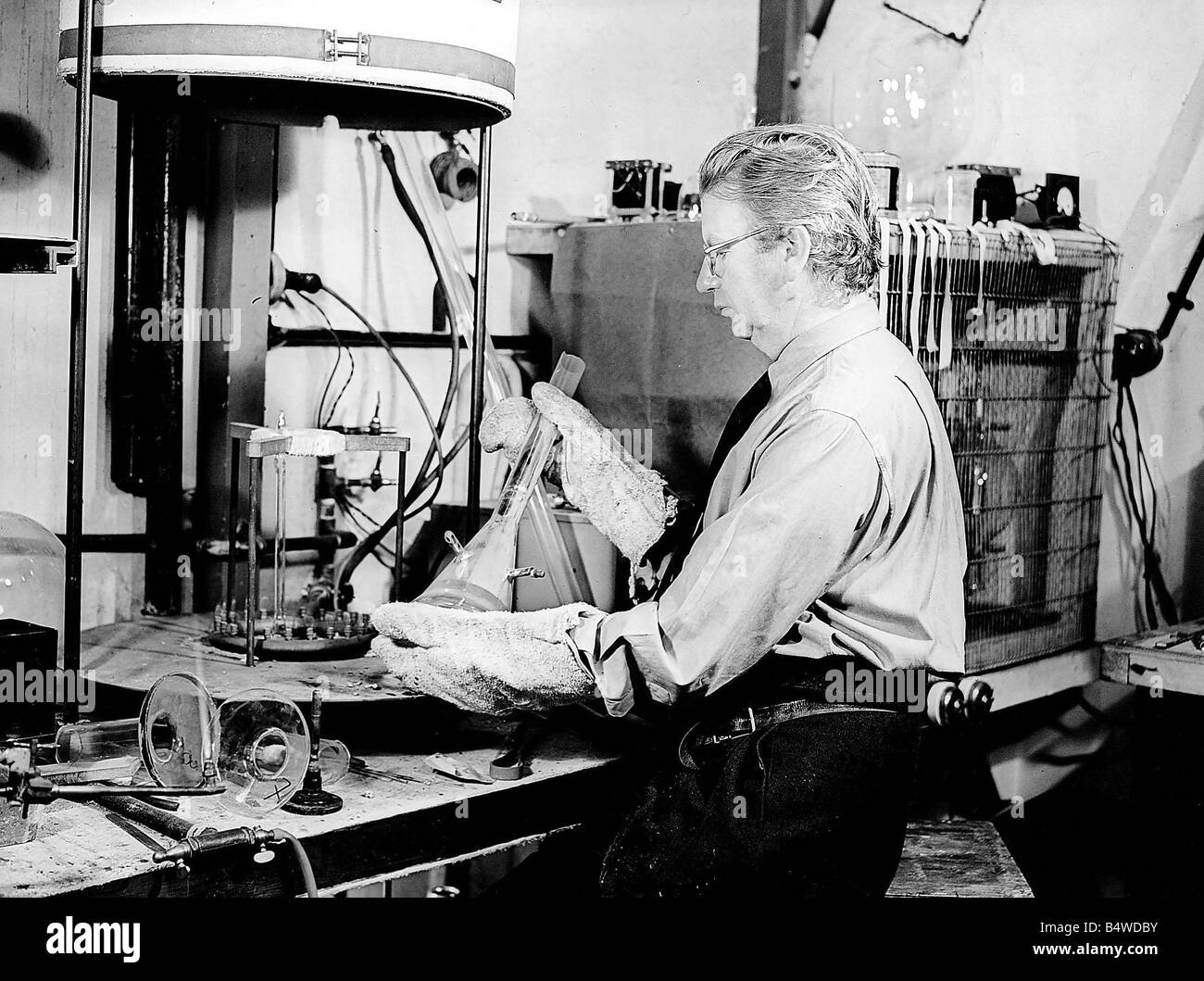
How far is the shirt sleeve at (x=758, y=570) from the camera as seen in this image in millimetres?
1779

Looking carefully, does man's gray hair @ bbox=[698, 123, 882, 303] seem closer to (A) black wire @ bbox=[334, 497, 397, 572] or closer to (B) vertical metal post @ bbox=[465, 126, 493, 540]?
(B) vertical metal post @ bbox=[465, 126, 493, 540]

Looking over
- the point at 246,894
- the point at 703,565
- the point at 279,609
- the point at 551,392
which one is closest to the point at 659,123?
the point at 551,392

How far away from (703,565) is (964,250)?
1205 mm

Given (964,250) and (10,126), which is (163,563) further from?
(964,250)

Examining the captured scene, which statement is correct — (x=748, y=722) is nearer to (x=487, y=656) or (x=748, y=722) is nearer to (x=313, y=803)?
(x=487, y=656)

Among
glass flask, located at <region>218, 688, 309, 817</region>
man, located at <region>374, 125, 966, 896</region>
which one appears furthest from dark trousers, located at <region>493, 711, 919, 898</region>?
glass flask, located at <region>218, 688, 309, 817</region>

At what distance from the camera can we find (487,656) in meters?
1.89

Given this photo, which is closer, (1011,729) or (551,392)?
(551,392)

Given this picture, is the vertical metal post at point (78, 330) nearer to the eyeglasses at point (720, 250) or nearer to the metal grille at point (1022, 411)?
the eyeglasses at point (720, 250)

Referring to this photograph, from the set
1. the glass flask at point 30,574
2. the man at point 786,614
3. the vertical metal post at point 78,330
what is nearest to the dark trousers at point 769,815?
the man at point 786,614

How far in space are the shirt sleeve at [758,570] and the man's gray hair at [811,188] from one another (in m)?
0.27

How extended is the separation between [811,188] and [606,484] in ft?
2.02

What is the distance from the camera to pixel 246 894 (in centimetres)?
172

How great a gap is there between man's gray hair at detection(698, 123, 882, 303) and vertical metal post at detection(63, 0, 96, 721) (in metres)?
0.89
